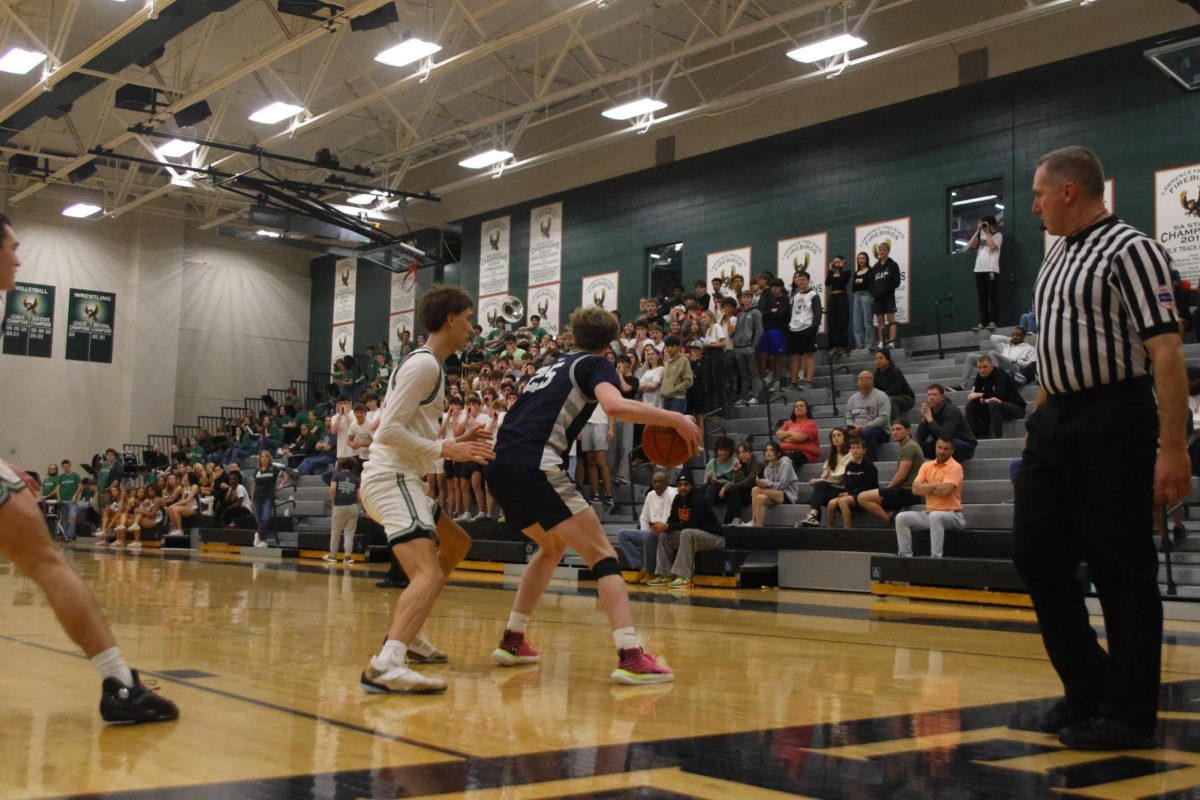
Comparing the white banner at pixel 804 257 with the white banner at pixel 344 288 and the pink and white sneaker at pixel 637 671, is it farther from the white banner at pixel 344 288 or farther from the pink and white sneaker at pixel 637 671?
the pink and white sneaker at pixel 637 671

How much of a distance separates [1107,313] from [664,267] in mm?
18474

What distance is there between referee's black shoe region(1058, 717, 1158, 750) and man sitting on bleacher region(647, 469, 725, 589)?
773cm

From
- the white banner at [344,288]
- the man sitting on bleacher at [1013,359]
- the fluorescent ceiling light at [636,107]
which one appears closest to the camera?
the man sitting on bleacher at [1013,359]

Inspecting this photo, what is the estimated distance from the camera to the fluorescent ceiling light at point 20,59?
1647 centimetres

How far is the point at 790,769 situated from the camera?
3.01 m

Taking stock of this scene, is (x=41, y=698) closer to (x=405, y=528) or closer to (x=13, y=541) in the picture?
(x=13, y=541)

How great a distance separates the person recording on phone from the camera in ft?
51.9

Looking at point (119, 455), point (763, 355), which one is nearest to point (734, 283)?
point (763, 355)

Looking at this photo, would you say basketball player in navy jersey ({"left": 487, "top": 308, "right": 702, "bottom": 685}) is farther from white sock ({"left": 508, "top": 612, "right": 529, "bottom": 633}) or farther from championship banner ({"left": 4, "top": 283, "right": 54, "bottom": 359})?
championship banner ({"left": 4, "top": 283, "right": 54, "bottom": 359})

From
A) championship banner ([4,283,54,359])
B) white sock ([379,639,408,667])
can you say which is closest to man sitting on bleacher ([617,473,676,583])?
white sock ([379,639,408,667])

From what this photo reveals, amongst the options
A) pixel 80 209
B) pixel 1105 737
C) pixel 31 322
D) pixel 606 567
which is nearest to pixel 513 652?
pixel 606 567

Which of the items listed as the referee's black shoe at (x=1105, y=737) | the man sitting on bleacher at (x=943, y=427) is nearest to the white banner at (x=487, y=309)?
the man sitting on bleacher at (x=943, y=427)

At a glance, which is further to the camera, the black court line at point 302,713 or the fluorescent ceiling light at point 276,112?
the fluorescent ceiling light at point 276,112

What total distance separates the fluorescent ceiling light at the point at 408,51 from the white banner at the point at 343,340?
14.7 meters
